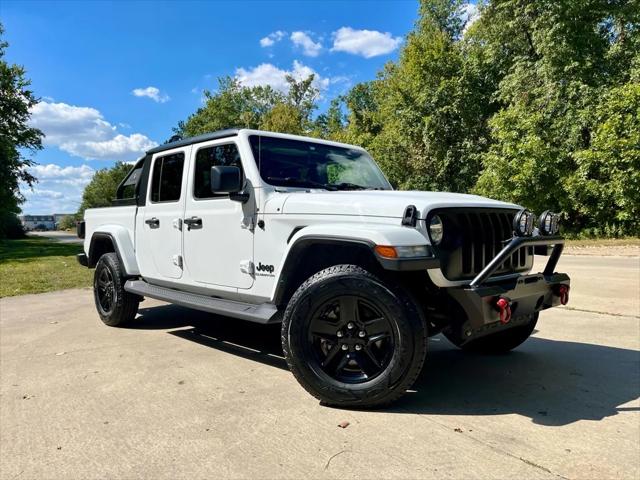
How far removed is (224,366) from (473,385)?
205 cm

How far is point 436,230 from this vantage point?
10.5ft

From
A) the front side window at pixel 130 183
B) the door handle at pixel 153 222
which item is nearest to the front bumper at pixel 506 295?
the door handle at pixel 153 222

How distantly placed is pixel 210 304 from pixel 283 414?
4.41ft

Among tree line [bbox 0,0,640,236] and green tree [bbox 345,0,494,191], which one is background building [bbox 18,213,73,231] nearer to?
Result: tree line [bbox 0,0,640,236]

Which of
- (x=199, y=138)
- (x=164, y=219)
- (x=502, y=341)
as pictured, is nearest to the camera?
(x=502, y=341)

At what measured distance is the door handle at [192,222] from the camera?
14.6ft

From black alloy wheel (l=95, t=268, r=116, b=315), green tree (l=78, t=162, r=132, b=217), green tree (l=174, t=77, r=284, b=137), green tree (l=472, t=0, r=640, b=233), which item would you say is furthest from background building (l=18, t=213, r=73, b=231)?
black alloy wheel (l=95, t=268, r=116, b=315)

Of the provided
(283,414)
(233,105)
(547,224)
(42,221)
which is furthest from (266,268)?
(42,221)

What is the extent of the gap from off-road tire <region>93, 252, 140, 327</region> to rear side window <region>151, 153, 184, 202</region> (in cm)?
103

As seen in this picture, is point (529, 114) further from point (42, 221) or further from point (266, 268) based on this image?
point (42, 221)

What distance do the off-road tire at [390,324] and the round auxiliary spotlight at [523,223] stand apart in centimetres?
94

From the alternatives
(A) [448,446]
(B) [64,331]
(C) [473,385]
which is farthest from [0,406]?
(C) [473,385]

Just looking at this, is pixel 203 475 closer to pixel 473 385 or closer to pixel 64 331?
pixel 473 385

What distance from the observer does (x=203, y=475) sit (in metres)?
2.39
